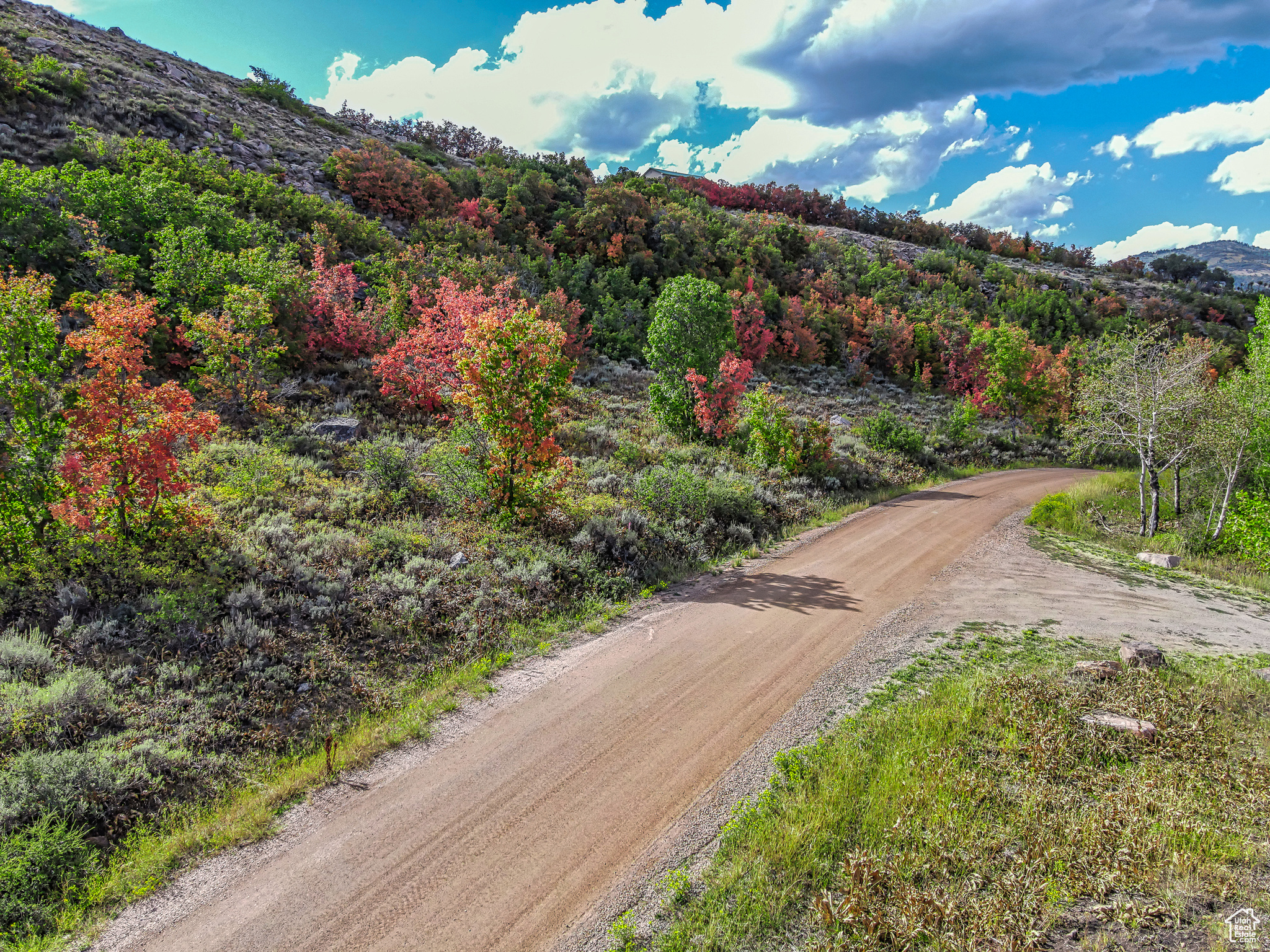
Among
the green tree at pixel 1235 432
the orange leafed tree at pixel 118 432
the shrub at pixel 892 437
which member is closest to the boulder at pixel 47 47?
the orange leafed tree at pixel 118 432

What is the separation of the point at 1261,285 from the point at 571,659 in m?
121

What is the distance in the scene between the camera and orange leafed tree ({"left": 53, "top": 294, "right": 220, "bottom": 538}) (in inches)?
359

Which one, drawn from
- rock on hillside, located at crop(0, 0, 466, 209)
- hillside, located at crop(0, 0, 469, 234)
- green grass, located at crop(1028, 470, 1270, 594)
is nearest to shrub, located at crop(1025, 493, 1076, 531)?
green grass, located at crop(1028, 470, 1270, 594)

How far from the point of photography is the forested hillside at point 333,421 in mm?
7637

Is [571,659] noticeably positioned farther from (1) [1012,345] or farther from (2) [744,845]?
(1) [1012,345]

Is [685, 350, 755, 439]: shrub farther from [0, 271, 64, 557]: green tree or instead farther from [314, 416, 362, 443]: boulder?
Result: [0, 271, 64, 557]: green tree

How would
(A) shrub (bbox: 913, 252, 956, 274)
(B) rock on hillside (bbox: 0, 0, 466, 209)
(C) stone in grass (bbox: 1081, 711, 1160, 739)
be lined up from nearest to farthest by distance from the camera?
(C) stone in grass (bbox: 1081, 711, 1160, 739) → (B) rock on hillside (bbox: 0, 0, 466, 209) → (A) shrub (bbox: 913, 252, 956, 274)

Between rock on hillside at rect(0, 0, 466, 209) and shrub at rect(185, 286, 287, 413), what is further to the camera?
rock on hillside at rect(0, 0, 466, 209)

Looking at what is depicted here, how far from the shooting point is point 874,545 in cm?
1591

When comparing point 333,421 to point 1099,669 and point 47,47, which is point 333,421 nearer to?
point 1099,669

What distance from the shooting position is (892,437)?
2664 cm

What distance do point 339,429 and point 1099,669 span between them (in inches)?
728

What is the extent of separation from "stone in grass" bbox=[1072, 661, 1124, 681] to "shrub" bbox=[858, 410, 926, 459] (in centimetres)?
1803

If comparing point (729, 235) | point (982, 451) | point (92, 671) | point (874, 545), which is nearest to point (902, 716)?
point (874, 545)
